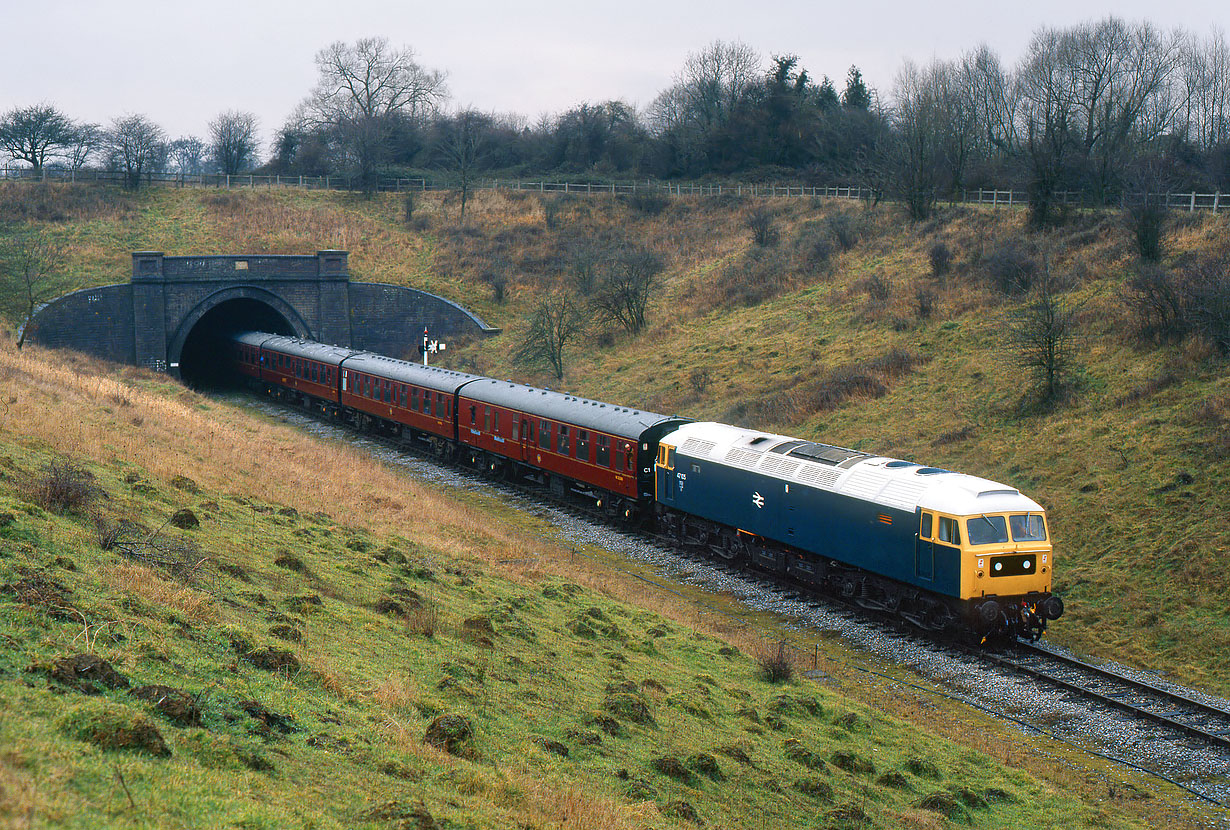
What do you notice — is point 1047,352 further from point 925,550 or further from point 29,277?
point 29,277

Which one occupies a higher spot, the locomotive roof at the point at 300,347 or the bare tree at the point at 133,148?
the bare tree at the point at 133,148

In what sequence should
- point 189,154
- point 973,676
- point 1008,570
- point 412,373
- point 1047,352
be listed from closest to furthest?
point 973,676 → point 1008,570 → point 1047,352 → point 412,373 → point 189,154

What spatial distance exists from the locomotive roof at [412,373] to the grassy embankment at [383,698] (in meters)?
16.0

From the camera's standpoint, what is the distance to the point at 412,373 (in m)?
41.4

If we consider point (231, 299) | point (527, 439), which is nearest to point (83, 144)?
point (231, 299)

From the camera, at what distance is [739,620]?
2184 centimetres

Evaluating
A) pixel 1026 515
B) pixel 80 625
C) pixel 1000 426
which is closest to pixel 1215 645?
pixel 1026 515

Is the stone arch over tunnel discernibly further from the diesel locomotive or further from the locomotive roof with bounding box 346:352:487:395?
the diesel locomotive

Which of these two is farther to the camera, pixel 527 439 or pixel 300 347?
pixel 300 347

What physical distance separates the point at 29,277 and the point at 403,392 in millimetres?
29283

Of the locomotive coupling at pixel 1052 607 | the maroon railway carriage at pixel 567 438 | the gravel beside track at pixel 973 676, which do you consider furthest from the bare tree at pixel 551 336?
the locomotive coupling at pixel 1052 607

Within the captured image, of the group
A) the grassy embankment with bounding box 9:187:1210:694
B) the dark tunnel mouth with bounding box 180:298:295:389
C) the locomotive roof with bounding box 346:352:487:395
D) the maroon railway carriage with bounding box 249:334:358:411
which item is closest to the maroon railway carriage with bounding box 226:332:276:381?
the maroon railway carriage with bounding box 249:334:358:411

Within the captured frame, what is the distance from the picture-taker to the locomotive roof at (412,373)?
3878 centimetres

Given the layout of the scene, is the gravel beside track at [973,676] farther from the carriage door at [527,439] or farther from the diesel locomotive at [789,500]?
the carriage door at [527,439]
